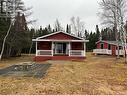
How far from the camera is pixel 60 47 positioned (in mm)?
31203

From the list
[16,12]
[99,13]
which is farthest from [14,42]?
[99,13]

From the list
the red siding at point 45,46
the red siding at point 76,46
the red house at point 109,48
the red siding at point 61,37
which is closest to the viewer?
the red siding at point 61,37

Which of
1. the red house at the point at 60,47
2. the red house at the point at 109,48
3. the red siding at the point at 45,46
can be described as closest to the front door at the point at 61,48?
the red house at the point at 60,47

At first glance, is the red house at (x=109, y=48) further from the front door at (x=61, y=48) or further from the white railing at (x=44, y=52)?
the white railing at (x=44, y=52)

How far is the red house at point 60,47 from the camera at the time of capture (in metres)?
29.1

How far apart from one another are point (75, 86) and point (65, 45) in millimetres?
21428

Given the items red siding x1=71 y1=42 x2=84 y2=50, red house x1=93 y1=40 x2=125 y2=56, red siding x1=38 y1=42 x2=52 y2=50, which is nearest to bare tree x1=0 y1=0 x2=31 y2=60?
red siding x1=38 y1=42 x2=52 y2=50

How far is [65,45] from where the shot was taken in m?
31.2

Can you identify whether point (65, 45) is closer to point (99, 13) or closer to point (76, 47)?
point (76, 47)

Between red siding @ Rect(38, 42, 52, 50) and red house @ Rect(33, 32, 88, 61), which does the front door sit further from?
red siding @ Rect(38, 42, 52, 50)

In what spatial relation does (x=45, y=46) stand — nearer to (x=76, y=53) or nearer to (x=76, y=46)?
(x=76, y=46)

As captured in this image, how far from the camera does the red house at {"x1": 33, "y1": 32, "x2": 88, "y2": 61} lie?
2914 cm

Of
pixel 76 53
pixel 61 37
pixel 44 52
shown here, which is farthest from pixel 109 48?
pixel 44 52

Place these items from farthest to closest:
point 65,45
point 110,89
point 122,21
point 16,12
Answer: point 16,12
point 65,45
point 122,21
point 110,89
